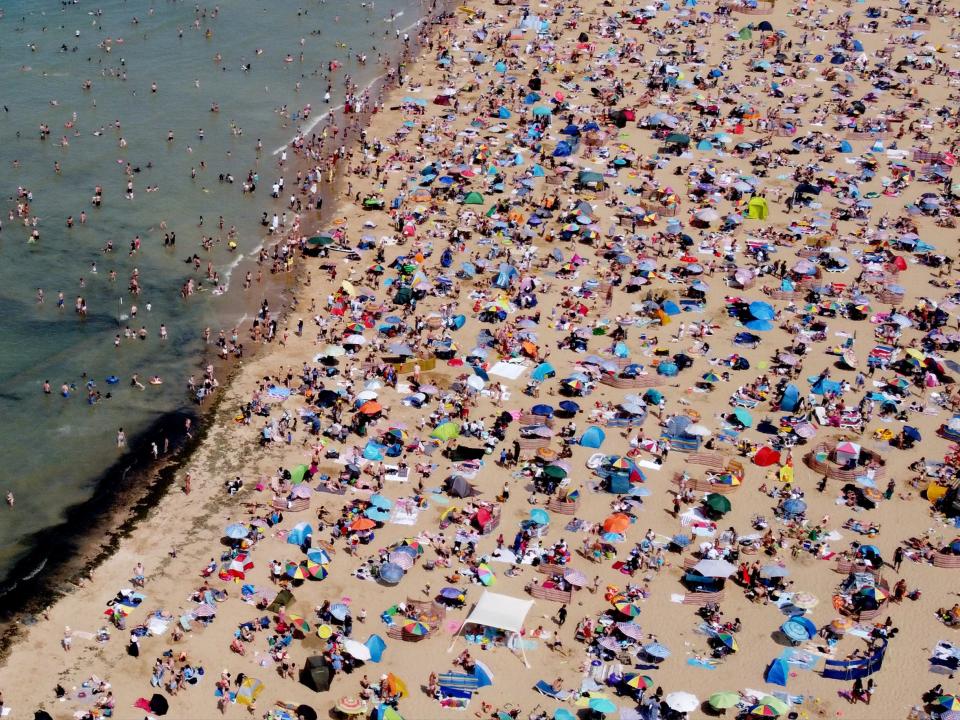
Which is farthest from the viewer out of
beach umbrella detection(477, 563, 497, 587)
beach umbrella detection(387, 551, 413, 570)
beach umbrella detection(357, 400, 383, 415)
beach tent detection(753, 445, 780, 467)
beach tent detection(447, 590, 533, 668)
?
beach umbrella detection(357, 400, 383, 415)

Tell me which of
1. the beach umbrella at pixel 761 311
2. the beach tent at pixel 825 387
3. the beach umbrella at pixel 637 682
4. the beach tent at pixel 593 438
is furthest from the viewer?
the beach umbrella at pixel 761 311

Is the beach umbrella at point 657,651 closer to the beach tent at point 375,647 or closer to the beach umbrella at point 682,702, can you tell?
the beach umbrella at point 682,702

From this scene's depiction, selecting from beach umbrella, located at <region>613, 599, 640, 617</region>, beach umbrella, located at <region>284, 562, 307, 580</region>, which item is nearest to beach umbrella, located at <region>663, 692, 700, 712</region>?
beach umbrella, located at <region>613, 599, 640, 617</region>

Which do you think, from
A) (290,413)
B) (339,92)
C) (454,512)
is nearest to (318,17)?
(339,92)

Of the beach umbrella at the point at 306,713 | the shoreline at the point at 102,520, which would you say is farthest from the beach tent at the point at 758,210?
the beach umbrella at the point at 306,713

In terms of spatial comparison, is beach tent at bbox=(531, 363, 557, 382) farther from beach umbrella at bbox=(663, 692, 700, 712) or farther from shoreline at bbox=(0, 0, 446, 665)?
beach umbrella at bbox=(663, 692, 700, 712)

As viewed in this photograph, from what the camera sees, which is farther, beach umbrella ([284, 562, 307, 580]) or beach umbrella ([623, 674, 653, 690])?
beach umbrella ([284, 562, 307, 580])

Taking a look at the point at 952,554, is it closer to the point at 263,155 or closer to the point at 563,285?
the point at 563,285
